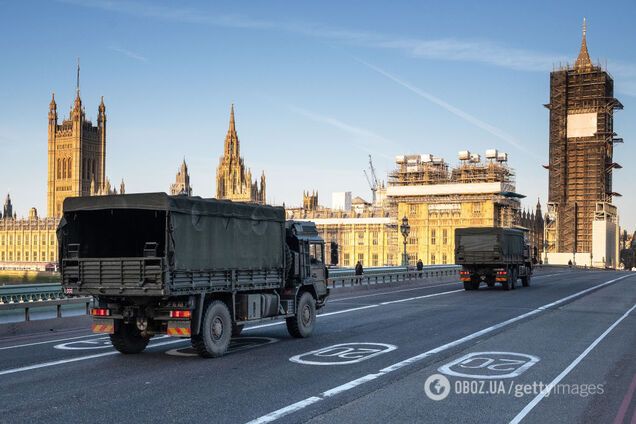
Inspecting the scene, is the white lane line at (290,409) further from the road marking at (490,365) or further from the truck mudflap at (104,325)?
the truck mudflap at (104,325)

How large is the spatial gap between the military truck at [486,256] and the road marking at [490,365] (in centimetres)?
2609

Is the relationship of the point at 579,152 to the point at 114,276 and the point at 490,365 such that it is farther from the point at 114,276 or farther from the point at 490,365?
the point at 114,276

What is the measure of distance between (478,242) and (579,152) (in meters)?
111

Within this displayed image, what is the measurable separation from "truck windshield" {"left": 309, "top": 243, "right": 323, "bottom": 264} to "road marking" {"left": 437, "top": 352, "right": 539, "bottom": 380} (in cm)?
536

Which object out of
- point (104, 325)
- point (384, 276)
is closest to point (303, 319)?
point (104, 325)

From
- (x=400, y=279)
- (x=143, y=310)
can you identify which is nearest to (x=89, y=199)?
(x=143, y=310)

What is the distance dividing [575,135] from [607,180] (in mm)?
11611

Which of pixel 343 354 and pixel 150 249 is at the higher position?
pixel 150 249

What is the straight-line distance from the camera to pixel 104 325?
48.1 ft

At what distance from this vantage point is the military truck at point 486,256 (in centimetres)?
4053

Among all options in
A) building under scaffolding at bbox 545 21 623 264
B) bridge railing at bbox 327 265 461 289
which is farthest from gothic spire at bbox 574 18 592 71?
bridge railing at bbox 327 265 461 289

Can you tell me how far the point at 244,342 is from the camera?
56.7 ft

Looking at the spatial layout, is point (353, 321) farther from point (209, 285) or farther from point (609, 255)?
point (609, 255)

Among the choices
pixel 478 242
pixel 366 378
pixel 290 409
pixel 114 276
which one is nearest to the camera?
pixel 290 409
